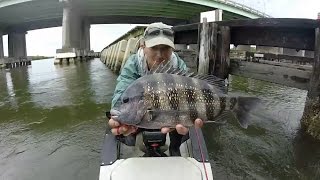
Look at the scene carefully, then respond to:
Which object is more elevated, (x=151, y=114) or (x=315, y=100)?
(x=151, y=114)

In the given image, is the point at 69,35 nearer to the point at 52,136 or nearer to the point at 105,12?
the point at 105,12

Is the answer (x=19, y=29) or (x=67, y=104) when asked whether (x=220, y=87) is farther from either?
(x=19, y=29)

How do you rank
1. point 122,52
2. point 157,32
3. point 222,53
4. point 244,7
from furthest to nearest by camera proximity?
1. point 244,7
2. point 122,52
3. point 222,53
4. point 157,32

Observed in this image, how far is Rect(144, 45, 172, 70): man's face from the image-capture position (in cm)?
290

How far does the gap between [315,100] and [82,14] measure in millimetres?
49345

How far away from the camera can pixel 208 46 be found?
6.40 meters

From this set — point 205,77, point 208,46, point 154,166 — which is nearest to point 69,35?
point 208,46

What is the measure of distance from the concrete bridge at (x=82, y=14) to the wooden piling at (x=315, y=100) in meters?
30.3

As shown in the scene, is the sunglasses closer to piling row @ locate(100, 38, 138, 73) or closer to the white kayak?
the white kayak

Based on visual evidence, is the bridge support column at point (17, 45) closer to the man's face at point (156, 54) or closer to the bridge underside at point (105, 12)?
the bridge underside at point (105, 12)

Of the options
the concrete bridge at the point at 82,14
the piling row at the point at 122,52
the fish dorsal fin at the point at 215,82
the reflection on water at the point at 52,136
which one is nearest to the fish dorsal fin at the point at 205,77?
the fish dorsal fin at the point at 215,82

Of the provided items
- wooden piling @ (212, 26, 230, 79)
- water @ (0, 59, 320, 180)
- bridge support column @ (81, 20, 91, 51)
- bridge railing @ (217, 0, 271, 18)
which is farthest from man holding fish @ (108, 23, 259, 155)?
bridge support column @ (81, 20, 91, 51)

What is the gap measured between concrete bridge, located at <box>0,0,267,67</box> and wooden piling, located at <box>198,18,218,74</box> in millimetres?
27881

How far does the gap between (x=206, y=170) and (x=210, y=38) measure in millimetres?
4101
